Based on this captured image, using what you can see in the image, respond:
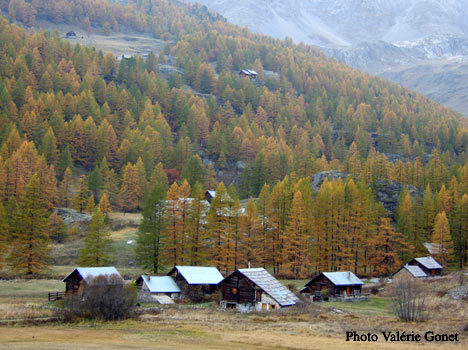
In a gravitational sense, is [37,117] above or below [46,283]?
above

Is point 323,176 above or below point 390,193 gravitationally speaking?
above

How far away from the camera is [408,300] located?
145 feet

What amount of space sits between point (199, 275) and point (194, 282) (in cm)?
179

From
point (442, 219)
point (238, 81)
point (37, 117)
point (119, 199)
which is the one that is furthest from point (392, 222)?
point (238, 81)

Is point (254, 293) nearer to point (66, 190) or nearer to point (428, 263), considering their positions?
point (428, 263)

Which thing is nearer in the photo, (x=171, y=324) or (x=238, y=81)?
(x=171, y=324)

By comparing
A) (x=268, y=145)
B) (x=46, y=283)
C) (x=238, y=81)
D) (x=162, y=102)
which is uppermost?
(x=238, y=81)

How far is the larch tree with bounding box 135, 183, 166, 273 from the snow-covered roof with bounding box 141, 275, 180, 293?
872 cm

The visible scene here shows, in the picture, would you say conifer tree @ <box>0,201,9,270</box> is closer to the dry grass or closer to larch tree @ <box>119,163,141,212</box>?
the dry grass

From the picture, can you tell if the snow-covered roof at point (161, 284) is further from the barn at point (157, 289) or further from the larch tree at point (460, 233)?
the larch tree at point (460, 233)

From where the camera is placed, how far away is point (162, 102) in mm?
150875

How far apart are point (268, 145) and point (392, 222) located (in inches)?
1678

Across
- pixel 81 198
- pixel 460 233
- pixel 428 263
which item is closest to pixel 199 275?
pixel 428 263

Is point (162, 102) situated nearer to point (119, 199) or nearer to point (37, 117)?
point (37, 117)
